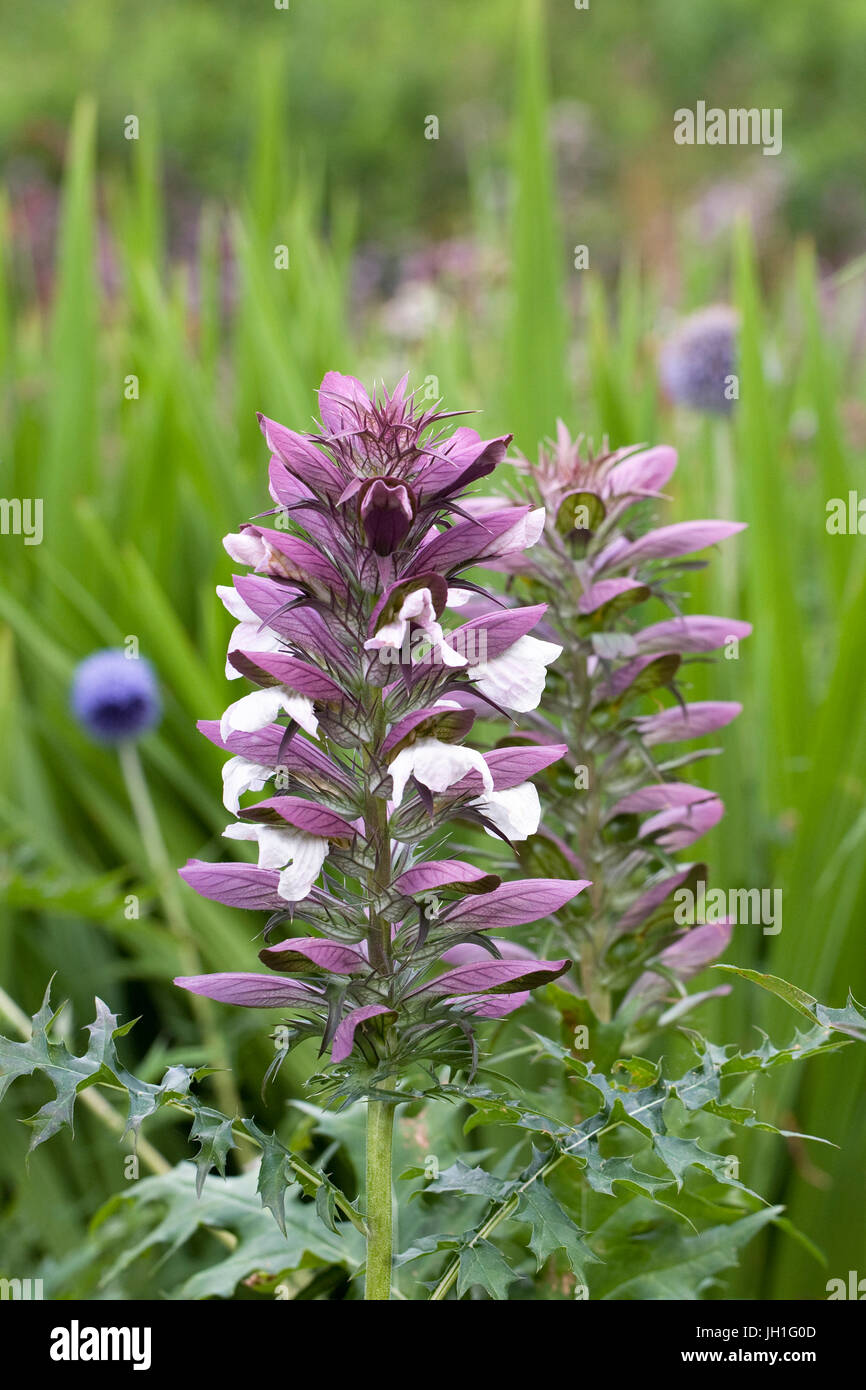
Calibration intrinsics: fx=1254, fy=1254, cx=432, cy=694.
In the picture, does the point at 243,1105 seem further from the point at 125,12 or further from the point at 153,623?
the point at 125,12

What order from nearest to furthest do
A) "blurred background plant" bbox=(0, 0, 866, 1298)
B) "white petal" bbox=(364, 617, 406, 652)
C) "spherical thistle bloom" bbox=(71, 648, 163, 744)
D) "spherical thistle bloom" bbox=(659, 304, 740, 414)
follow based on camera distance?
1. "white petal" bbox=(364, 617, 406, 652)
2. "blurred background plant" bbox=(0, 0, 866, 1298)
3. "spherical thistle bloom" bbox=(71, 648, 163, 744)
4. "spherical thistle bloom" bbox=(659, 304, 740, 414)

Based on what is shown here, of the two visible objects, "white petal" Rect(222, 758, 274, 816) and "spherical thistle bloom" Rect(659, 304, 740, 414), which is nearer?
"white petal" Rect(222, 758, 274, 816)

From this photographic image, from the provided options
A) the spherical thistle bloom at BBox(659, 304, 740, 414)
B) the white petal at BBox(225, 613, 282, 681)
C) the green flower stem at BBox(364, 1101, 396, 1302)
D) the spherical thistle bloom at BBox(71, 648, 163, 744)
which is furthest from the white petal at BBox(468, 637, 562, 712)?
the spherical thistle bloom at BBox(659, 304, 740, 414)

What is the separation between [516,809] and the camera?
0.60 meters

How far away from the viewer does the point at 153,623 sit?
1.52m

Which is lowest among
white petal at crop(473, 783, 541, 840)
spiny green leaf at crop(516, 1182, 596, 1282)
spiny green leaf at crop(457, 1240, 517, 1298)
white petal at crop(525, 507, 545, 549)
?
spiny green leaf at crop(457, 1240, 517, 1298)

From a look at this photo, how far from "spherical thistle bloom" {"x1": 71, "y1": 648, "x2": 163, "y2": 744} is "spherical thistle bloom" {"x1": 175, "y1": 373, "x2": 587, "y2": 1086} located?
0.84 metres

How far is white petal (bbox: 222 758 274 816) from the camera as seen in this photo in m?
0.60

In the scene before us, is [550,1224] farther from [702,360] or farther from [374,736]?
[702,360]

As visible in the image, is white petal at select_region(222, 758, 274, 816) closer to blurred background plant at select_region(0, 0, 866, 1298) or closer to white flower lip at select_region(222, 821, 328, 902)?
white flower lip at select_region(222, 821, 328, 902)

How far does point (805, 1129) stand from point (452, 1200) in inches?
22.1

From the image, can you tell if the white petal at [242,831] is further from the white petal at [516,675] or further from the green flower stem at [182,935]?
the green flower stem at [182,935]

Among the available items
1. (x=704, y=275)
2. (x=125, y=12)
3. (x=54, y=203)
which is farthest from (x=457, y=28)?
(x=704, y=275)

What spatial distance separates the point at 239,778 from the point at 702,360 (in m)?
1.83
